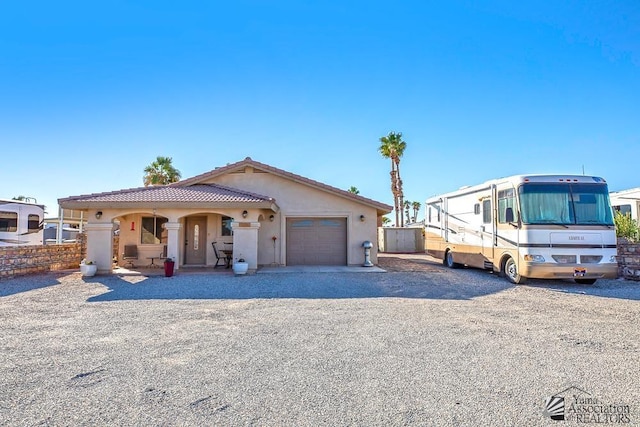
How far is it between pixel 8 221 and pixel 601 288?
22120mm

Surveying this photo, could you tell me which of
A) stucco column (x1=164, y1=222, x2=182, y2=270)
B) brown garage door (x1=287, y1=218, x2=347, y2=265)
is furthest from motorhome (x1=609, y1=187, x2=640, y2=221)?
stucco column (x1=164, y1=222, x2=182, y2=270)

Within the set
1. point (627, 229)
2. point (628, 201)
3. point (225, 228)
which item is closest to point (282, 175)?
point (225, 228)

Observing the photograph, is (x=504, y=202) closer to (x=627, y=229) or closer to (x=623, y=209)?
(x=627, y=229)

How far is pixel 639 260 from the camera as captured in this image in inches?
488

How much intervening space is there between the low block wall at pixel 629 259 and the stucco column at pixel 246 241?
1293 centimetres

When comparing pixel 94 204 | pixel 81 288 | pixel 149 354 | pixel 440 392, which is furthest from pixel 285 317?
pixel 94 204

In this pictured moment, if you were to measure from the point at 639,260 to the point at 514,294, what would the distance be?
6.49 metres

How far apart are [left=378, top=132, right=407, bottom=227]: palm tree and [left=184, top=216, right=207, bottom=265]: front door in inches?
761

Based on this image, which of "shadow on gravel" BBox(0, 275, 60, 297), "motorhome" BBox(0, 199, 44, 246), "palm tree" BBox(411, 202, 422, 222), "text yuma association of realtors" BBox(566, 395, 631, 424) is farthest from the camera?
"palm tree" BBox(411, 202, 422, 222)

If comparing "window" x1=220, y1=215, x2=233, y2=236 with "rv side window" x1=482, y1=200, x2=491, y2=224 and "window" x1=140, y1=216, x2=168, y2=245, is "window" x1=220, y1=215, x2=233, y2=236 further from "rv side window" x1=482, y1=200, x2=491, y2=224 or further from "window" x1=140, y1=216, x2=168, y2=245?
"rv side window" x1=482, y1=200, x2=491, y2=224

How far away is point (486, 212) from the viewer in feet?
41.5

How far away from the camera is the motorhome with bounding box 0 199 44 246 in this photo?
50.5ft

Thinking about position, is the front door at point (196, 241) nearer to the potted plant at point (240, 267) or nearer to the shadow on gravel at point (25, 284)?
the potted plant at point (240, 267)

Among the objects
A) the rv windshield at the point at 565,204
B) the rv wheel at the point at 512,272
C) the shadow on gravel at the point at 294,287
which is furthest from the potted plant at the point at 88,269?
the rv windshield at the point at 565,204
